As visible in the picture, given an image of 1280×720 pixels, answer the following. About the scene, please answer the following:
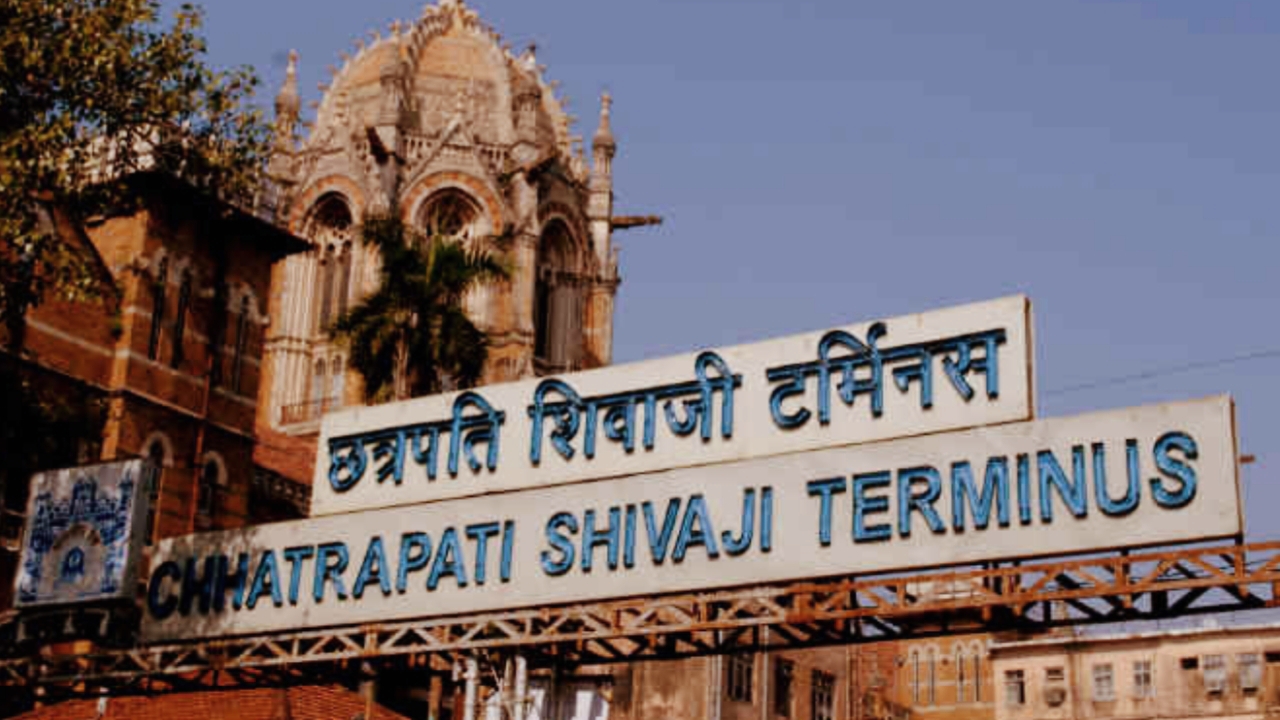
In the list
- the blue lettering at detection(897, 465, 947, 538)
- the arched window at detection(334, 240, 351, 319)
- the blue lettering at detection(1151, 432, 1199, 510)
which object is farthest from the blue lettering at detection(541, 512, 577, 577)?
the arched window at detection(334, 240, 351, 319)

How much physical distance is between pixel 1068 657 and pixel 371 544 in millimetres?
41631

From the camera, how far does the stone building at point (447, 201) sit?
75812 mm

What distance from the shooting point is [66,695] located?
89.8 feet

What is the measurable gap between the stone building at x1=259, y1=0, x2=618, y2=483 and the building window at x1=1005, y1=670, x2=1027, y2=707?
22.0m

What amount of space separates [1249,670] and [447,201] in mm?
36953

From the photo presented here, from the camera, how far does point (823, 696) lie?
181 ft

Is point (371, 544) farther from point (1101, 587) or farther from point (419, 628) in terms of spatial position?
point (1101, 587)

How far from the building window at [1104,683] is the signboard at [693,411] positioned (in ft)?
132

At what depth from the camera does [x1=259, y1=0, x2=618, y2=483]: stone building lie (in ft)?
249

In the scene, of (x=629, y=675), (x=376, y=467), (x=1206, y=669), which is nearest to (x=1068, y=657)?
(x=1206, y=669)

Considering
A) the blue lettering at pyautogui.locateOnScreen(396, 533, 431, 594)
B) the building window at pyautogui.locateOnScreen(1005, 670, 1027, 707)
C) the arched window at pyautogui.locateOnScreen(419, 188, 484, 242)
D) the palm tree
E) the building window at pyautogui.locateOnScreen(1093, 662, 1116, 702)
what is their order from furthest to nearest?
the arched window at pyautogui.locateOnScreen(419, 188, 484, 242) < the building window at pyautogui.locateOnScreen(1005, 670, 1027, 707) < the building window at pyautogui.locateOnScreen(1093, 662, 1116, 702) < the palm tree < the blue lettering at pyautogui.locateOnScreen(396, 533, 431, 594)

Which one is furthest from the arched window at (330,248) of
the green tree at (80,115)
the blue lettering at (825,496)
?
the blue lettering at (825,496)

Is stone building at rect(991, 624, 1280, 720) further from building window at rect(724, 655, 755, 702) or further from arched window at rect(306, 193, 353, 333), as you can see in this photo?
arched window at rect(306, 193, 353, 333)

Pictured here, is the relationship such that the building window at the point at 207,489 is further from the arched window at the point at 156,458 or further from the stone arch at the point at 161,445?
the arched window at the point at 156,458
